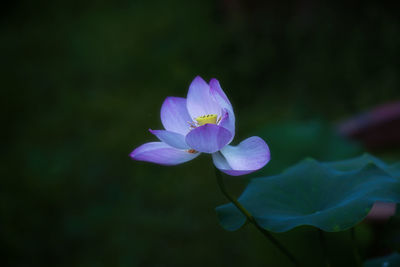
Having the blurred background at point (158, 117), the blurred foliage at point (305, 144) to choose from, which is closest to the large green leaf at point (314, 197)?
the blurred background at point (158, 117)

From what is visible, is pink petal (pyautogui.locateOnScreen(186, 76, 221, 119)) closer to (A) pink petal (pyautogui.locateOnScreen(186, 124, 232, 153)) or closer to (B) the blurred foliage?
(A) pink petal (pyautogui.locateOnScreen(186, 124, 232, 153))

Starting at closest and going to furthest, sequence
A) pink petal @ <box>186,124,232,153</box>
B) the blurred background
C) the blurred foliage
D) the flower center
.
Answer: pink petal @ <box>186,124,232,153</box>
the flower center
the blurred foliage
the blurred background

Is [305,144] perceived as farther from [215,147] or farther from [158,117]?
[158,117]

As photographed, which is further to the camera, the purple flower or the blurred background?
the blurred background

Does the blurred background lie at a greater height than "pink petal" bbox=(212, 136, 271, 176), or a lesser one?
lesser

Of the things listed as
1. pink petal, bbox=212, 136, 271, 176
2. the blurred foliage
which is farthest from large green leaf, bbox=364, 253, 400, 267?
the blurred foliage

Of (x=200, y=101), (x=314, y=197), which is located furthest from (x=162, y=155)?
(x=314, y=197)

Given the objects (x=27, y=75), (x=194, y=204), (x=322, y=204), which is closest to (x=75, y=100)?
(x=27, y=75)

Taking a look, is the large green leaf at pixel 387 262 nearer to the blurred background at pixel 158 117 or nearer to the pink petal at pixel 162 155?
the blurred background at pixel 158 117
